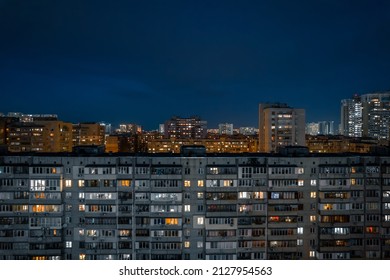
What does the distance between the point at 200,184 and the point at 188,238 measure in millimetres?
1066

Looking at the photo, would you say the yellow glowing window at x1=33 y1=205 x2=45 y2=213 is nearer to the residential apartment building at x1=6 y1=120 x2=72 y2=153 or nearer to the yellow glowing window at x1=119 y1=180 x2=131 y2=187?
the yellow glowing window at x1=119 y1=180 x2=131 y2=187

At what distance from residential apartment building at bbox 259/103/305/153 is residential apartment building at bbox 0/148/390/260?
1554cm

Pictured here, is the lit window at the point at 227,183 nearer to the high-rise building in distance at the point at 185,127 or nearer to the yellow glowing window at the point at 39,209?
the yellow glowing window at the point at 39,209

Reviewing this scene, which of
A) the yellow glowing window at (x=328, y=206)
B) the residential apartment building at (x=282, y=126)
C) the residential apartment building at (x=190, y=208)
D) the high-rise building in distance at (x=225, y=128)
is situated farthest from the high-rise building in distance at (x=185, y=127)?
the yellow glowing window at (x=328, y=206)

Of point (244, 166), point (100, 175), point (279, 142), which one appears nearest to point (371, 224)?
point (244, 166)

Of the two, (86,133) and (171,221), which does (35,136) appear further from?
(171,221)

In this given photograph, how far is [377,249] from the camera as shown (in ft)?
25.6

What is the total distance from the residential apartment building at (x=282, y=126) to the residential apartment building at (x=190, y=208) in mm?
15540

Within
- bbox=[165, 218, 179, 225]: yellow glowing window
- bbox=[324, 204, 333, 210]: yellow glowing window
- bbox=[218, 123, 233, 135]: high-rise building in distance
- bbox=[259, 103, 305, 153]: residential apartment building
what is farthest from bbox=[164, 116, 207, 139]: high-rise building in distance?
bbox=[324, 204, 333, 210]: yellow glowing window

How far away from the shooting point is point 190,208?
7762 millimetres

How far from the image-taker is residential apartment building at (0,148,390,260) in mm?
7621
